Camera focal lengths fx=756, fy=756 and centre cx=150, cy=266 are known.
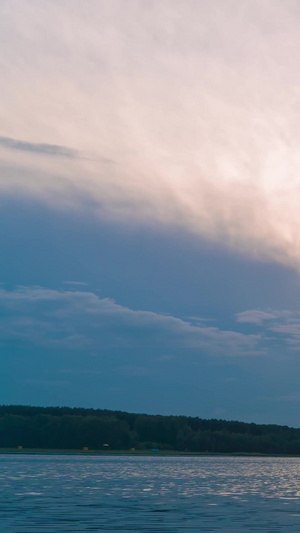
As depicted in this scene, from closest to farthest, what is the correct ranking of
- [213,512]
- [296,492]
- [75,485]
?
[213,512] → [296,492] → [75,485]

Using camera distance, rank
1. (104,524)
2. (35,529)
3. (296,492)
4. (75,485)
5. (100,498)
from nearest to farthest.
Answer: (35,529) < (104,524) < (100,498) < (296,492) < (75,485)

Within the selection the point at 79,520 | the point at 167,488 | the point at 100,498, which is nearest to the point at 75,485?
the point at 167,488

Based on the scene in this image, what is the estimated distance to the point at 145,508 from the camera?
195 feet

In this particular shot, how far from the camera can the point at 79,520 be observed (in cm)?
4953

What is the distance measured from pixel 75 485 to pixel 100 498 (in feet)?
71.5

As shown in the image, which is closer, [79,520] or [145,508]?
[79,520]

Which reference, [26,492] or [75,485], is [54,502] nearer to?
[26,492]

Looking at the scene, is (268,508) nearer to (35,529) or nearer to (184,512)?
(184,512)

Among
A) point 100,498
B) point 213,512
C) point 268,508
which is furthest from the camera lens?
point 100,498

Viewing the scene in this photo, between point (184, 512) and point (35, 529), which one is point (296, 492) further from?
point (35, 529)

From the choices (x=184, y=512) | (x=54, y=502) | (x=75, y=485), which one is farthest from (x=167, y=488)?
(x=184, y=512)

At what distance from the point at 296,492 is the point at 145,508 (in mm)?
30449

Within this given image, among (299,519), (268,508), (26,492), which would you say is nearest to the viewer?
(299,519)

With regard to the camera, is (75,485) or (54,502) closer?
(54,502)
